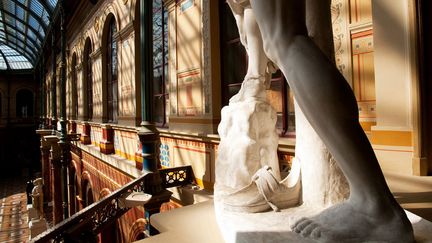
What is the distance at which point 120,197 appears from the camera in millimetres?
3732

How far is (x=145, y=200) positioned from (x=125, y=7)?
5.92m

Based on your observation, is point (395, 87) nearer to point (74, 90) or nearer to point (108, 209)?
point (108, 209)

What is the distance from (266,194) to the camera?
1533mm

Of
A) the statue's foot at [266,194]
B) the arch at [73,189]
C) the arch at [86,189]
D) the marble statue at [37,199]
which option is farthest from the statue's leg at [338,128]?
the marble statue at [37,199]

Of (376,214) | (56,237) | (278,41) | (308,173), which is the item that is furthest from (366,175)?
(56,237)

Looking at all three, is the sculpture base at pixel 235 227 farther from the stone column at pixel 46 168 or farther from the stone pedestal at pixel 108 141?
the stone column at pixel 46 168

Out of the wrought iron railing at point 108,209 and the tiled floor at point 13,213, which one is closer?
the wrought iron railing at point 108,209

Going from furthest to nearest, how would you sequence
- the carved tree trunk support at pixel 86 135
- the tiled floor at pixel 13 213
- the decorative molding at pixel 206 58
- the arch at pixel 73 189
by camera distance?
the tiled floor at pixel 13 213
the arch at pixel 73 189
the carved tree trunk support at pixel 86 135
the decorative molding at pixel 206 58

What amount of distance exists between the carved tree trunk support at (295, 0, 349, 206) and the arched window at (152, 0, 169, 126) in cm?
517

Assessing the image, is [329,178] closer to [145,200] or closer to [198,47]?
[145,200]

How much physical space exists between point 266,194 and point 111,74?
9.30 meters

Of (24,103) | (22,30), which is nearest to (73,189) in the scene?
(22,30)

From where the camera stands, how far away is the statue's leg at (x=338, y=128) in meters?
1.03

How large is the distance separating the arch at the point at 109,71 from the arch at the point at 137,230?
460cm
